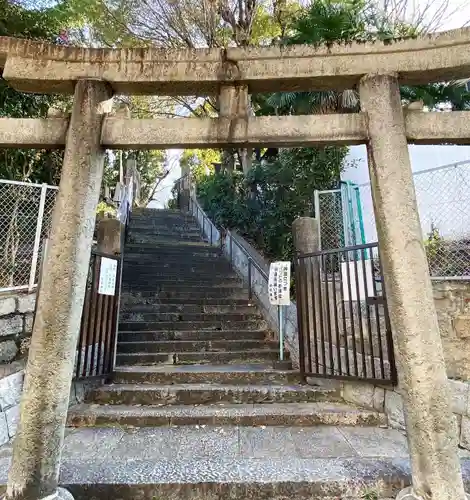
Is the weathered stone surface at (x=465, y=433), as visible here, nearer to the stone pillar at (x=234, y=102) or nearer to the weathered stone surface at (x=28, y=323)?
the stone pillar at (x=234, y=102)

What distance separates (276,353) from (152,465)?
3060 millimetres

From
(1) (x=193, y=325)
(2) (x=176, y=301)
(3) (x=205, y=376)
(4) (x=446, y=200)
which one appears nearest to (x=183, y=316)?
(1) (x=193, y=325)

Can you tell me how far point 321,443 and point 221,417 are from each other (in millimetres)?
1123

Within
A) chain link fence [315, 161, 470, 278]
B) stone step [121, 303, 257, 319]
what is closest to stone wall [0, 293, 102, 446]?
stone step [121, 303, 257, 319]

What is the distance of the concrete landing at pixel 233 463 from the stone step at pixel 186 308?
117 inches

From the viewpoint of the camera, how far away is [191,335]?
6.10m

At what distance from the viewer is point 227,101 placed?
3039mm

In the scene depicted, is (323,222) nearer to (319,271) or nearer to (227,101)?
(319,271)

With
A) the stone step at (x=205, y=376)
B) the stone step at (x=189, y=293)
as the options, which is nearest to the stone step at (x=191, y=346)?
the stone step at (x=205, y=376)

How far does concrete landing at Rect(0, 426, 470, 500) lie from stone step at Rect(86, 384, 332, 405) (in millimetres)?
546

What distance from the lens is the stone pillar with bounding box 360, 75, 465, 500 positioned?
232cm

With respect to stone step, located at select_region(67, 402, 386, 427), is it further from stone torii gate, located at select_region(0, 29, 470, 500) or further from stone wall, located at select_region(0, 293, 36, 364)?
stone torii gate, located at select_region(0, 29, 470, 500)

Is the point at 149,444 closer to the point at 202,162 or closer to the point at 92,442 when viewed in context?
the point at 92,442

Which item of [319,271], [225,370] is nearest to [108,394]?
[225,370]
